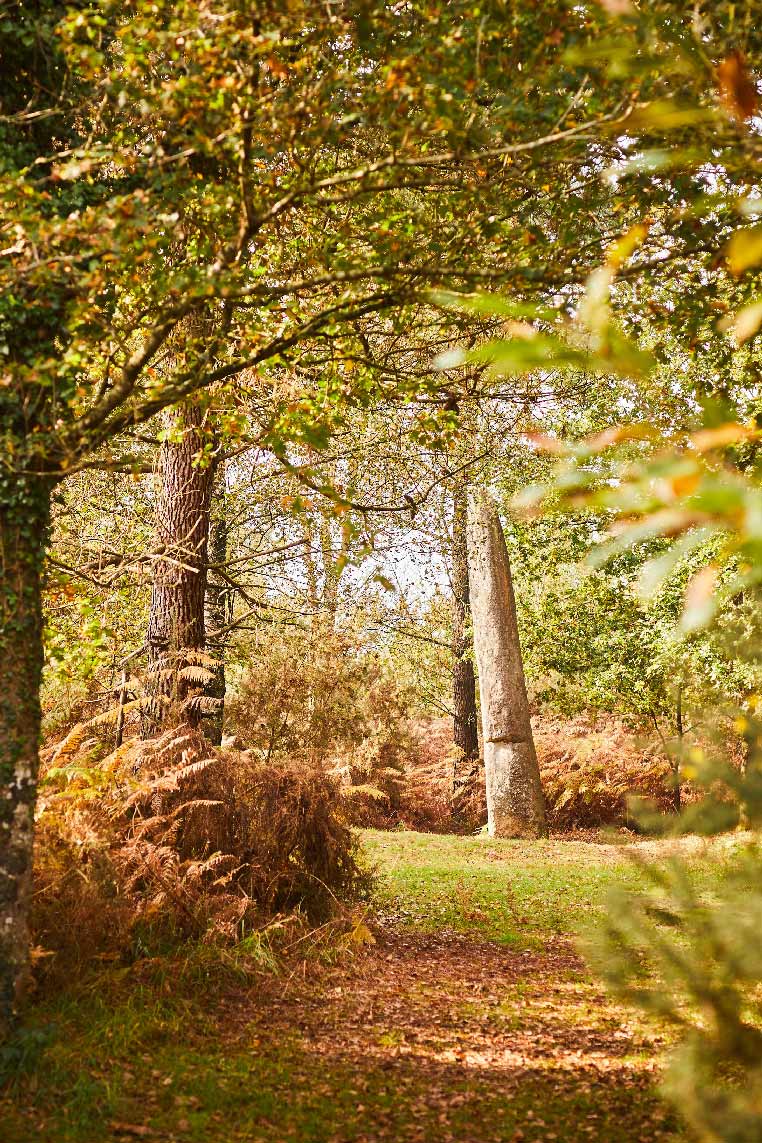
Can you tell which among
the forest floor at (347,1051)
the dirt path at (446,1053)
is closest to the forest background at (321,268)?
the forest floor at (347,1051)

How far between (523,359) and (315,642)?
12.3m

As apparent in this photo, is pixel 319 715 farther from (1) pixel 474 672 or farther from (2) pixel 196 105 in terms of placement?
(2) pixel 196 105

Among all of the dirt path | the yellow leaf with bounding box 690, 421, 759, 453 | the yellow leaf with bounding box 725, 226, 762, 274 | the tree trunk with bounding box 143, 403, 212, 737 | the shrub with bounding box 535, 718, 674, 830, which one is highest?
the tree trunk with bounding box 143, 403, 212, 737

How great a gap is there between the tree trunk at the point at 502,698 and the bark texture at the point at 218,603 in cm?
399

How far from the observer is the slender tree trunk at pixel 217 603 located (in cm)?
1027

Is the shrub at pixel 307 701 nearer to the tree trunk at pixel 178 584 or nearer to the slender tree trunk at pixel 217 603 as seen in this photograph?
the slender tree trunk at pixel 217 603

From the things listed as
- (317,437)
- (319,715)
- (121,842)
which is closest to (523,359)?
(317,437)

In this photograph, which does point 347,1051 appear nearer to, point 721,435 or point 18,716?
point 18,716

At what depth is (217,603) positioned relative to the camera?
11914 mm

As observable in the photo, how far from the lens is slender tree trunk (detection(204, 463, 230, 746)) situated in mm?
10266

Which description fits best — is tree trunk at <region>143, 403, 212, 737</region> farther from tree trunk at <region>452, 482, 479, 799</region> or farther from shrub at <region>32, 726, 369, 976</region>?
tree trunk at <region>452, 482, 479, 799</region>

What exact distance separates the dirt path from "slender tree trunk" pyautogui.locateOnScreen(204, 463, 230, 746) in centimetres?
401

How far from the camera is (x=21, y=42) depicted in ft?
14.8

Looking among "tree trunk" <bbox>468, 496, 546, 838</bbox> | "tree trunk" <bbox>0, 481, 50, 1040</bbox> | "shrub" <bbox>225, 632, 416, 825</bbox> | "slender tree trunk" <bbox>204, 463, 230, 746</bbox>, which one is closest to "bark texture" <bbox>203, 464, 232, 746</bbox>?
"slender tree trunk" <bbox>204, 463, 230, 746</bbox>
